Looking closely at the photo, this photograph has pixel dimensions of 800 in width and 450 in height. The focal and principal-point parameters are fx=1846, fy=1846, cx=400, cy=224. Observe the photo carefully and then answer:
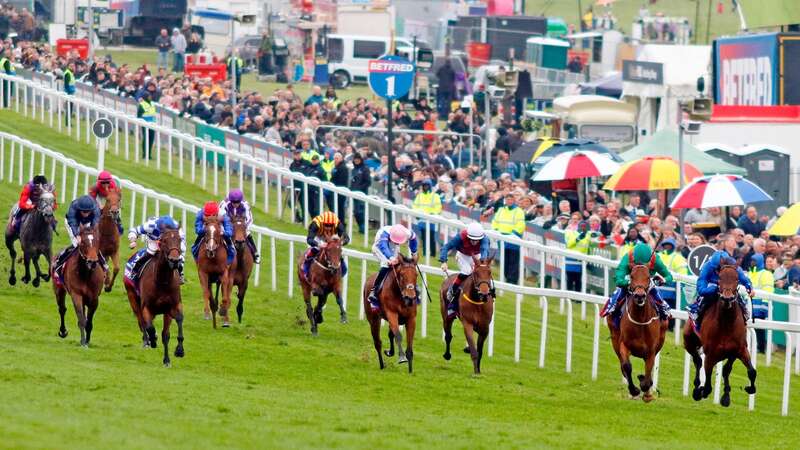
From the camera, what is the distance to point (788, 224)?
2434 cm

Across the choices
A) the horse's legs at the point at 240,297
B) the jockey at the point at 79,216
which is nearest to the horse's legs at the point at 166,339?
the jockey at the point at 79,216

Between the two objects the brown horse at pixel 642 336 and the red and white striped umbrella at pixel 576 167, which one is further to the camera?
the red and white striped umbrella at pixel 576 167

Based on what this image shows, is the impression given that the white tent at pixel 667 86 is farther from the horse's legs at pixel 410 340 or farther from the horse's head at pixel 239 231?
the horse's legs at pixel 410 340

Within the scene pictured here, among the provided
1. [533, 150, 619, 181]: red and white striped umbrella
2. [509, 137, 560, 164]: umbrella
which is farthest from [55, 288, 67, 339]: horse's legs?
[509, 137, 560, 164]: umbrella

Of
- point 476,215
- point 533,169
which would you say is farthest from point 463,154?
point 476,215

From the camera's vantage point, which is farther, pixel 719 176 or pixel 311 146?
pixel 311 146

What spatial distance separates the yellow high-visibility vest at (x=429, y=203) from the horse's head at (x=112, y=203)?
24.3ft

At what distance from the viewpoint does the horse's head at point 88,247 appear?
18.3 meters

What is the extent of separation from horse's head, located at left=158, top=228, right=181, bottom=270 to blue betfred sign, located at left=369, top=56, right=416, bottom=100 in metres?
8.46

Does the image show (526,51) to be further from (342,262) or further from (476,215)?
(342,262)

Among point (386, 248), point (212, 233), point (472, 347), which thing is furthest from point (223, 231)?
point (472, 347)

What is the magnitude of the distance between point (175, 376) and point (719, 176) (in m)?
11.3

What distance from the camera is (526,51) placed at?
58.8 meters

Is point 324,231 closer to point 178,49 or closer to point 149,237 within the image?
point 149,237
